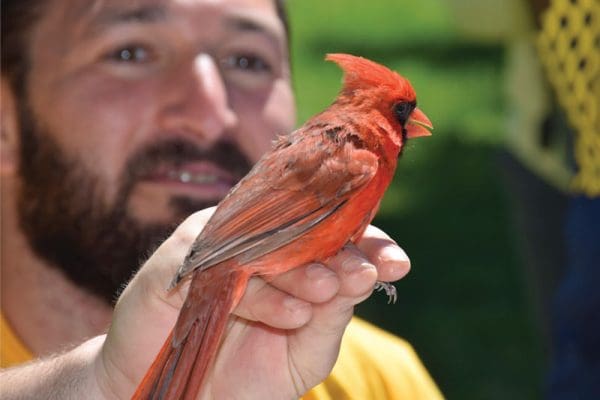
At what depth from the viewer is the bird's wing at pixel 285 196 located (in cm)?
177

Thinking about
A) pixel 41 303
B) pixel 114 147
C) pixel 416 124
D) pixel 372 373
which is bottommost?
pixel 41 303

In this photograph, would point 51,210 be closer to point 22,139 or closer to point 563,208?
point 22,139

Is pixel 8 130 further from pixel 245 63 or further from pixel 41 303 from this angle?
pixel 245 63

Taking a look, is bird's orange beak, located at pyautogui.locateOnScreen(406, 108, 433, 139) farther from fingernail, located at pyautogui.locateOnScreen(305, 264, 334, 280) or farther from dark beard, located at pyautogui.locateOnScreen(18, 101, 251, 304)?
dark beard, located at pyautogui.locateOnScreen(18, 101, 251, 304)

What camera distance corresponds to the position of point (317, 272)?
67.7 inches

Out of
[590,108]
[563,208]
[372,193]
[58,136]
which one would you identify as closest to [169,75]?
[58,136]

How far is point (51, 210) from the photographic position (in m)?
2.61

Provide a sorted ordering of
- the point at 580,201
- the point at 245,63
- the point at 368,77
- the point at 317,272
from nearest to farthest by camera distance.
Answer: the point at 317,272 < the point at 368,77 < the point at 245,63 < the point at 580,201

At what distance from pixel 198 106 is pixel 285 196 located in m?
0.85

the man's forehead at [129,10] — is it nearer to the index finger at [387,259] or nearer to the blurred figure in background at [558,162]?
the index finger at [387,259]

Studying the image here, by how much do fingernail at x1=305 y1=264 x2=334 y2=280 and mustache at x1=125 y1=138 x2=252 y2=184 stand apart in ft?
2.94

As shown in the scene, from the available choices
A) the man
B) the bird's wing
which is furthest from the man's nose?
the bird's wing

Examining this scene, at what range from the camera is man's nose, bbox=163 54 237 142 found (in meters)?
2.60

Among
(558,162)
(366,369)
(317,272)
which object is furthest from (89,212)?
(558,162)
